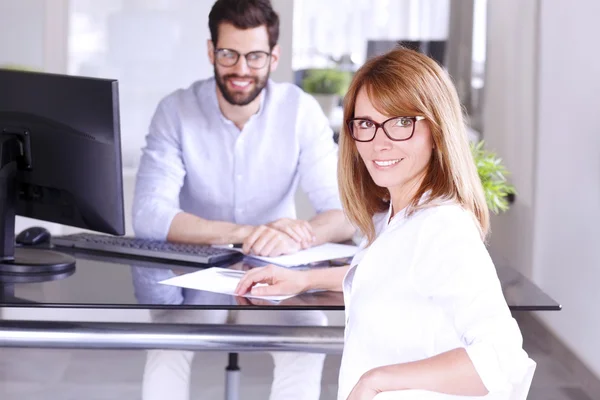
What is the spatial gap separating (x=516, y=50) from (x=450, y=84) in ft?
11.9

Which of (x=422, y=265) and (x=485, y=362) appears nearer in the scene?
(x=485, y=362)

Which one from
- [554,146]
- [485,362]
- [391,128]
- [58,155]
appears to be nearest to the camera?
[485,362]

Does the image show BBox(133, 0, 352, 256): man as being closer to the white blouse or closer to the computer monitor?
the computer monitor

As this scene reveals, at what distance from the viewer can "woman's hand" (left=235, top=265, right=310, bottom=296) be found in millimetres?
2025

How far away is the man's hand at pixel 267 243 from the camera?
2475 mm

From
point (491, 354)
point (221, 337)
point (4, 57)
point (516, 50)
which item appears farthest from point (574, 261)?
point (4, 57)

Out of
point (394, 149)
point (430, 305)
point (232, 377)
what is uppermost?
point (394, 149)

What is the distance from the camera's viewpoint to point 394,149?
4.95ft

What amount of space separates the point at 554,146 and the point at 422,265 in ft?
10.5

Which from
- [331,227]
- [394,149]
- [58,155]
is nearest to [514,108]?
[331,227]

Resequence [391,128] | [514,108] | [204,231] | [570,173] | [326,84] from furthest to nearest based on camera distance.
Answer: [326,84] → [514,108] → [570,173] → [204,231] → [391,128]

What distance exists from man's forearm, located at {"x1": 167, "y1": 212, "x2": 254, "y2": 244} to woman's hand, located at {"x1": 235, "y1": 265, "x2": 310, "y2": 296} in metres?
0.63

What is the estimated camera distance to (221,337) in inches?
73.1

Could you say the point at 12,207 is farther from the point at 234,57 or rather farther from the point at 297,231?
the point at 234,57
